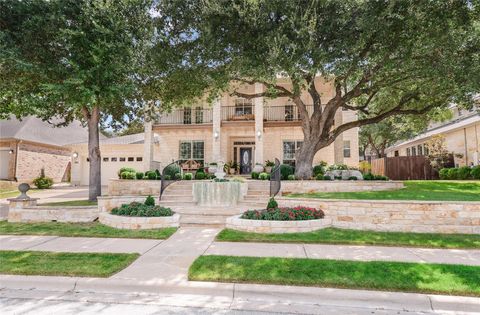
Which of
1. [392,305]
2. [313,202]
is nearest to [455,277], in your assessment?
[392,305]

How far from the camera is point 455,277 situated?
4.29 meters

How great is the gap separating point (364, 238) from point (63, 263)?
6413 millimetres

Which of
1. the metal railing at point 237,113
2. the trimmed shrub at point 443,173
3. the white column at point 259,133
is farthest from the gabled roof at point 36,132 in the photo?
the trimmed shrub at point 443,173

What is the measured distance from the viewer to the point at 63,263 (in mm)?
5008

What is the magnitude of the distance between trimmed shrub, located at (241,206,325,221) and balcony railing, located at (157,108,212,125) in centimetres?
1164

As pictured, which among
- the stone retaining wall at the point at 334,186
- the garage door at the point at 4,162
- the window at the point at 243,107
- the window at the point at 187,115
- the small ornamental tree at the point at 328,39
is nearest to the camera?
the small ornamental tree at the point at 328,39

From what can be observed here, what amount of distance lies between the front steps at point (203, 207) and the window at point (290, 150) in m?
6.11

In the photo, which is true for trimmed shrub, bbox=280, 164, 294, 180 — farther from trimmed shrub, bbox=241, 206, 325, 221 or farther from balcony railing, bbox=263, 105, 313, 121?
balcony railing, bbox=263, 105, 313, 121

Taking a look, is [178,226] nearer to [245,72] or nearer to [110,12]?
[245,72]

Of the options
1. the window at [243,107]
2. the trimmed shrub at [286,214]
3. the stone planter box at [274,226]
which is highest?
the window at [243,107]

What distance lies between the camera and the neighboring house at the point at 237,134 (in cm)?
1725

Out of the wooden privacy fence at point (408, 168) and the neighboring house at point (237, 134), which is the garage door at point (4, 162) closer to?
the neighboring house at point (237, 134)

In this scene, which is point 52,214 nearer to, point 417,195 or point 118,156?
point 417,195

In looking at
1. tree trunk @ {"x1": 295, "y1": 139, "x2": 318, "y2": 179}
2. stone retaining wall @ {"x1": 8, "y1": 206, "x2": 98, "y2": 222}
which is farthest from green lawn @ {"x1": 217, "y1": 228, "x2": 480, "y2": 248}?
tree trunk @ {"x1": 295, "y1": 139, "x2": 318, "y2": 179}
